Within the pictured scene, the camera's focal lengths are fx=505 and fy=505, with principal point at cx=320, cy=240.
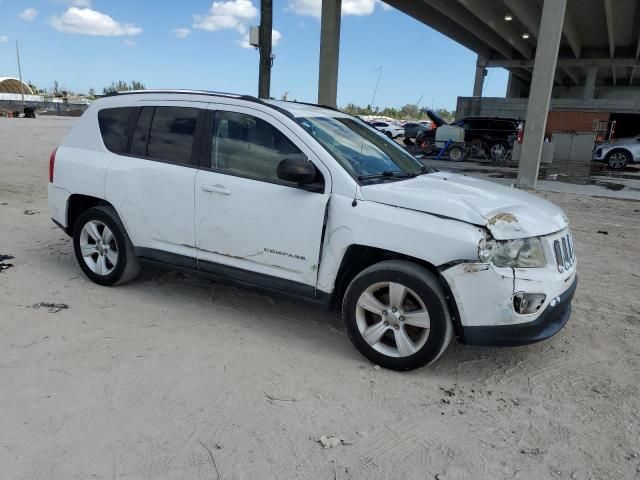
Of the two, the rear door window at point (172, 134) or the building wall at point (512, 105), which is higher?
the building wall at point (512, 105)

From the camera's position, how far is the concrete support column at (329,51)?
16.7 metres

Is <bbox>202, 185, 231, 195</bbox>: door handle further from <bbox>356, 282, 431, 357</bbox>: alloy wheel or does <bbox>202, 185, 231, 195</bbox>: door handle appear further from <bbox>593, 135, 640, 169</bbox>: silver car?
<bbox>593, 135, 640, 169</bbox>: silver car

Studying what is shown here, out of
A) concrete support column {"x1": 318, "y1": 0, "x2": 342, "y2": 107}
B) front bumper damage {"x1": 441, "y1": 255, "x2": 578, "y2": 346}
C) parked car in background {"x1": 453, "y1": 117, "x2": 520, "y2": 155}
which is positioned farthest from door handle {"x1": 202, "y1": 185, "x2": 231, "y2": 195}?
parked car in background {"x1": 453, "y1": 117, "x2": 520, "y2": 155}

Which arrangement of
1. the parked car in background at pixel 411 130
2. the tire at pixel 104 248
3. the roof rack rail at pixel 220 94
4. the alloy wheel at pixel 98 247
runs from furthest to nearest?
the parked car in background at pixel 411 130
the alloy wheel at pixel 98 247
the tire at pixel 104 248
the roof rack rail at pixel 220 94

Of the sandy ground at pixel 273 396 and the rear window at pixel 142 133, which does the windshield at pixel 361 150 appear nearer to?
the sandy ground at pixel 273 396

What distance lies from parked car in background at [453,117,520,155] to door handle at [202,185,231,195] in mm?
19800

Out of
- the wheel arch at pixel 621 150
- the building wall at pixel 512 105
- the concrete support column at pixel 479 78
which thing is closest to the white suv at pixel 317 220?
the wheel arch at pixel 621 150

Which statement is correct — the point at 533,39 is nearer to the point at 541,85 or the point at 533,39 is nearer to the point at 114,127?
the point at 541,85

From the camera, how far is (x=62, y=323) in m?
3.96

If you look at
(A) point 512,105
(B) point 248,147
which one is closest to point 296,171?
(B) point 248,147

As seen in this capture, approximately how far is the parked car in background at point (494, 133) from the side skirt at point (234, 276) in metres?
19.8

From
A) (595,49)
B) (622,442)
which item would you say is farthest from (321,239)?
(595,49)

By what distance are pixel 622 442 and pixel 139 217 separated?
384 centimetres

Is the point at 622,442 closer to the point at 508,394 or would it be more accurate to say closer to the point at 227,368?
the point at 508,394
